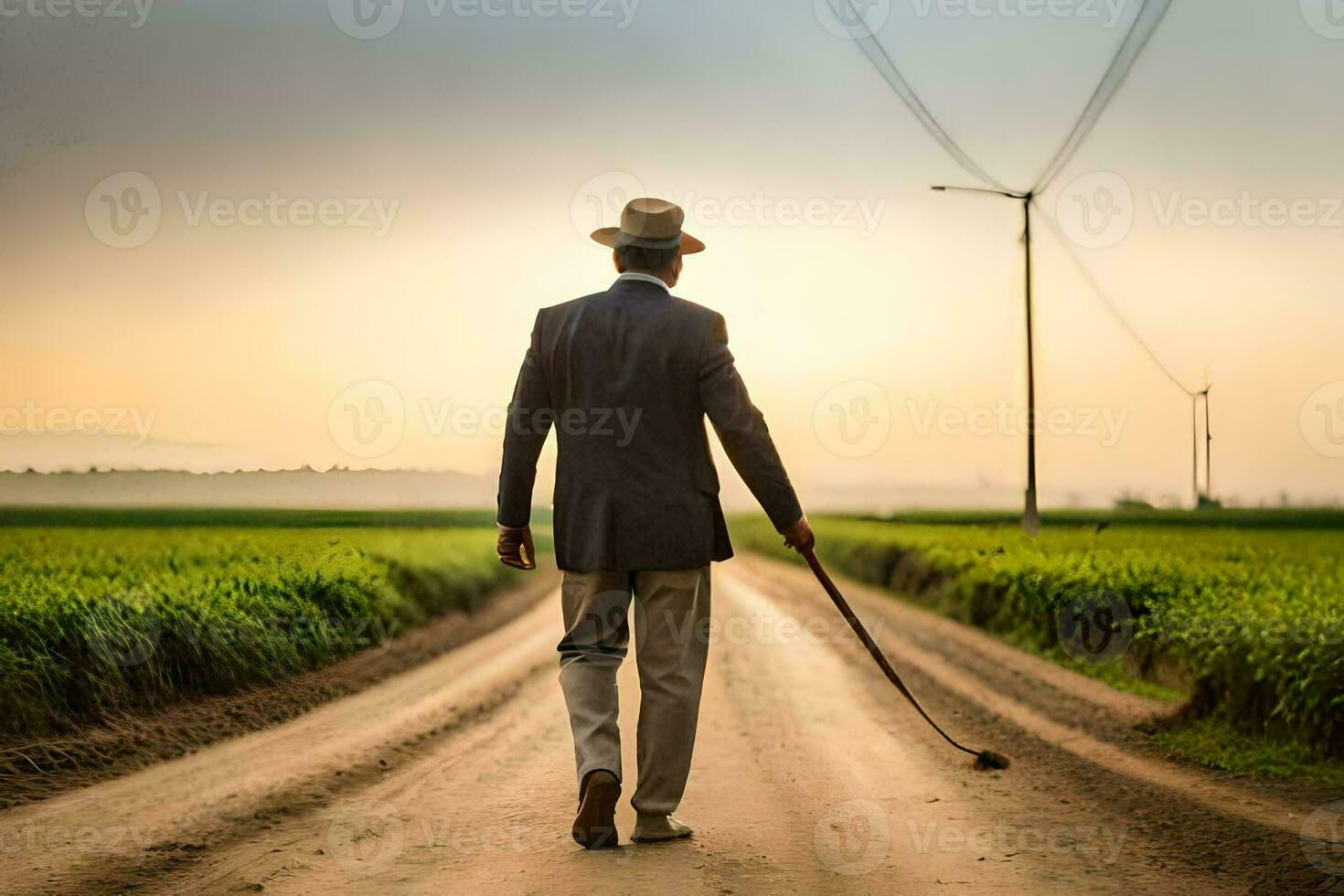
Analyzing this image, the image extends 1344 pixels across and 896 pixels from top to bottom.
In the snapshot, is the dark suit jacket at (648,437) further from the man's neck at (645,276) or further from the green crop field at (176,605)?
the green crop field at (176,605)

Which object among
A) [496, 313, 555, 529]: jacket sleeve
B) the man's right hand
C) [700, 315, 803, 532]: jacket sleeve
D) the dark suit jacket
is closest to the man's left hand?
[496, 313, 555, 529]: jacket sleeve

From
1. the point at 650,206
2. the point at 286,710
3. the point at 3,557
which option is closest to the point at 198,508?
the point at 3,557

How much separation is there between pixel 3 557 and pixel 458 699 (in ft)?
11.3

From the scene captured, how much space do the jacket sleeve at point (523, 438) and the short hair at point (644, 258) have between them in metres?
0.42

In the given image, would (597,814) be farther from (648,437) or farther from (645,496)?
(648,437)

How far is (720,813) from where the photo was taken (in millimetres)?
4652

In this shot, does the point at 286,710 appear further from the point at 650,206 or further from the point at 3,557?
the point at 650,206

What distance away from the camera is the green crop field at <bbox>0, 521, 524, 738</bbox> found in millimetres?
6219

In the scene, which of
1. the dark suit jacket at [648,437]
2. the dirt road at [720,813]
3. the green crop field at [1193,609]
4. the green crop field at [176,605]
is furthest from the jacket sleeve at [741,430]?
the green crop field at [176,605]

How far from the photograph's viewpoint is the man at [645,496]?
4.22 metres

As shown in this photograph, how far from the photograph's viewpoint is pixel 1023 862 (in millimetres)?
3873

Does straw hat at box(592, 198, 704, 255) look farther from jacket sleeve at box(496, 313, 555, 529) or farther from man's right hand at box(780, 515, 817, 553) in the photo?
man's right hand at box(780, 515, 817, 553)

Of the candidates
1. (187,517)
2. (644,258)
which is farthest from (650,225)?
(187,517)

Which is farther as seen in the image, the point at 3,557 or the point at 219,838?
the point at 3,557
